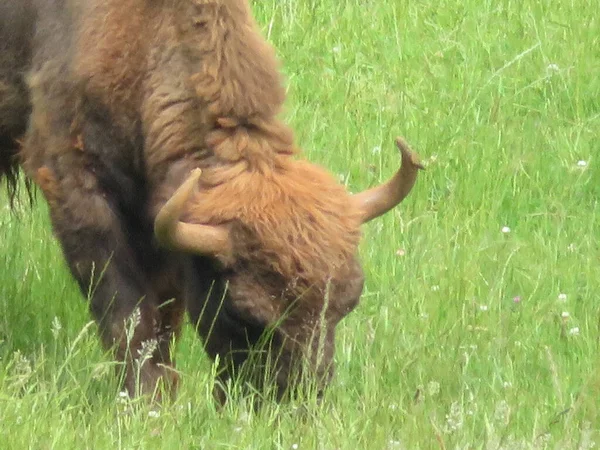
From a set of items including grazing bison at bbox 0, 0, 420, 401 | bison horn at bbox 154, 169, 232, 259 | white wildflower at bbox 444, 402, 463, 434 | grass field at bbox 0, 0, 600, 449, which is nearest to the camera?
white wildflower at bbox 444, 402, 463, 434

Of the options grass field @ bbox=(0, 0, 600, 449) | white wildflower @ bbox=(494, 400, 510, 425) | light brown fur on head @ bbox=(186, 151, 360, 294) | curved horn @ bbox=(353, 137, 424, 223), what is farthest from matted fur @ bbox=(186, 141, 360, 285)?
white wildflower @ bbox=(494, 400, 510, 425)

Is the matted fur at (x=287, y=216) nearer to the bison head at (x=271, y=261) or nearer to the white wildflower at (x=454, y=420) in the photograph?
the bison head at (x=271, y=261)

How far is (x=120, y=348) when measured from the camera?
200 inches

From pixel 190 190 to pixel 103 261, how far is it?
2.65 ft

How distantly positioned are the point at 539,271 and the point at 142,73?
7.48 ft

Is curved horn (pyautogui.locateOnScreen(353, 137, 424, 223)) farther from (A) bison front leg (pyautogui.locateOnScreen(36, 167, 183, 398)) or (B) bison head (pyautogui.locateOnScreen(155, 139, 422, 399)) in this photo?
(A) bison front leg (pyautogui.locateOnScreen(36, 167, 183, 398))

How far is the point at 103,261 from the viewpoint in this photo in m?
5.12

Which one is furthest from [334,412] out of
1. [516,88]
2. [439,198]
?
[516,88]

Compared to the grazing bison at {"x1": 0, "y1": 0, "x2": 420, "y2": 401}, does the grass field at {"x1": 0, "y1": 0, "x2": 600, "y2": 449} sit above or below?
below

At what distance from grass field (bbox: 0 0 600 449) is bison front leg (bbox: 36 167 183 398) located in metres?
0.22

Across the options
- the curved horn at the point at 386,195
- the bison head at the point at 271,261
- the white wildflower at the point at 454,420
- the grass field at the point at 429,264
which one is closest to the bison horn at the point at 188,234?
the bison head at the point at 271,261

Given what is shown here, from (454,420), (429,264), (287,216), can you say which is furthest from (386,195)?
(429,264)

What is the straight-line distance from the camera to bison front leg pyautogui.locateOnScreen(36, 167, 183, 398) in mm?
5090

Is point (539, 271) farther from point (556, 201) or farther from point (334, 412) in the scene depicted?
point (334, 412)
